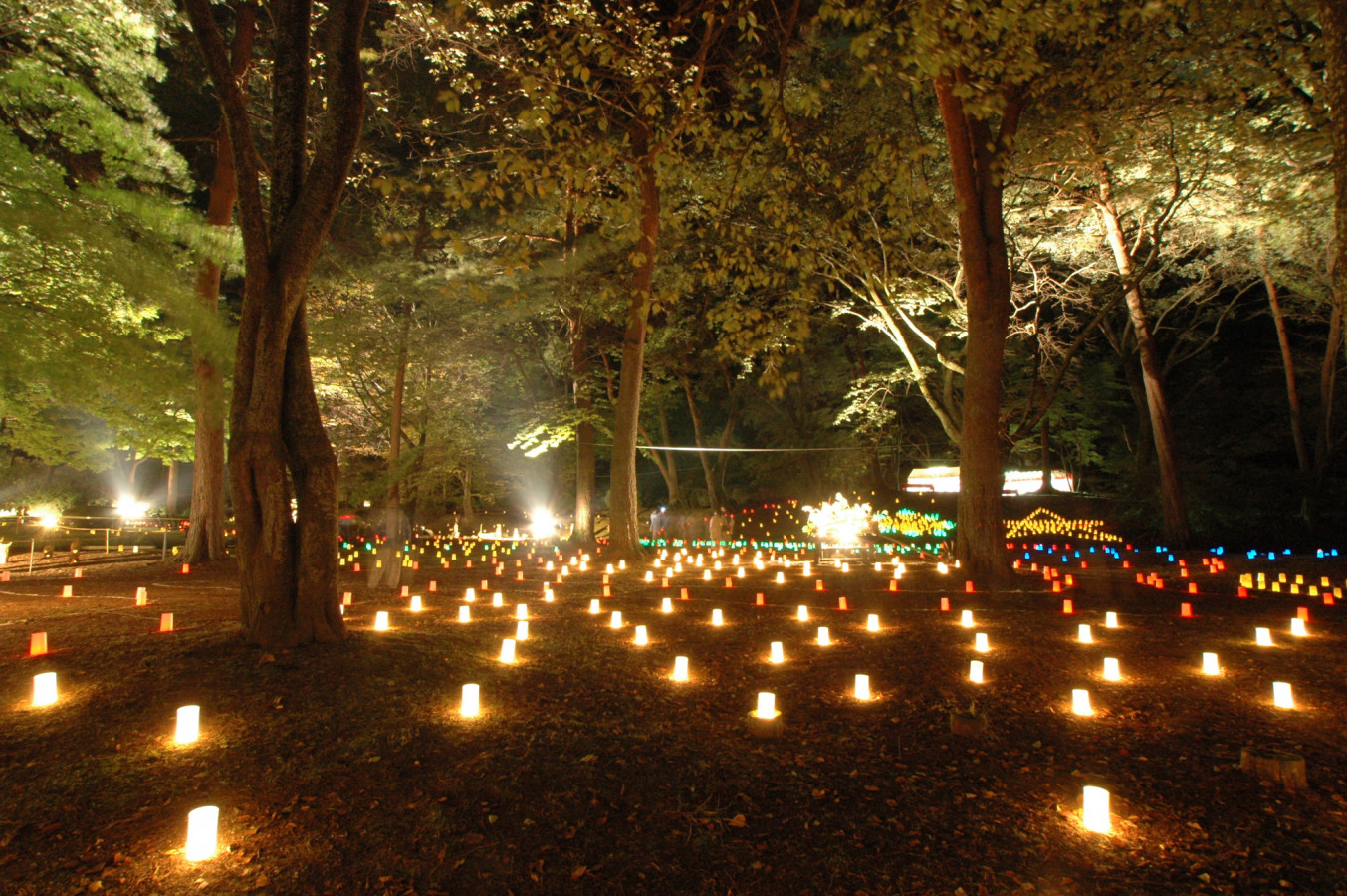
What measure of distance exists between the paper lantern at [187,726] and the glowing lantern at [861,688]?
Answer: 3.98 meters

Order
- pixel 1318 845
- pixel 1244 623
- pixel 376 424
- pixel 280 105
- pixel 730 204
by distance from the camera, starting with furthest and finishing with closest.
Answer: pixel 376 424 → pixel 1244 623 → pixel 730 204 → pixel 280 105 → pixel 1318 845

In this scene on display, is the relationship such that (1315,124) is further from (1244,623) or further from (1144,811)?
(1144,811)

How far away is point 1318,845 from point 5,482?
36.1m

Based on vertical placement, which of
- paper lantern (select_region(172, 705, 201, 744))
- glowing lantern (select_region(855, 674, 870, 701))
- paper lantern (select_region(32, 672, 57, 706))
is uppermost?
paper lantern (select_region(32, 672, 57, 706))

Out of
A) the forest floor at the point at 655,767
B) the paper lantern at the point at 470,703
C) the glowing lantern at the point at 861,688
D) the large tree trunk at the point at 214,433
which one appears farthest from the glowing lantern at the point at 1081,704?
the large tree trunk at the point at 214,433

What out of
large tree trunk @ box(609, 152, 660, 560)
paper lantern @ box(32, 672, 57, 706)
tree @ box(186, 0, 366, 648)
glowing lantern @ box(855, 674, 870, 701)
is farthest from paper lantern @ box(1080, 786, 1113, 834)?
large tree trunk @ box(609, 152, 660, 560)

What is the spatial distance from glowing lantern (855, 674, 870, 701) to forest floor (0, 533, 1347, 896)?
19 centimetres

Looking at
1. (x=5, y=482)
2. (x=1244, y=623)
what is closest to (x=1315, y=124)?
(x=1244, y=623)

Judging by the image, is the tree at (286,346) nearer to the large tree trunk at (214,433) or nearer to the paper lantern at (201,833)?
the paper lantern at (201,833)

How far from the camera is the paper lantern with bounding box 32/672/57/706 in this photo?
13.8 ft

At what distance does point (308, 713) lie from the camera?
13.7 ft

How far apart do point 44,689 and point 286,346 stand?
8.81ft

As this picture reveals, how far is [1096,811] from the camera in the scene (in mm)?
3090

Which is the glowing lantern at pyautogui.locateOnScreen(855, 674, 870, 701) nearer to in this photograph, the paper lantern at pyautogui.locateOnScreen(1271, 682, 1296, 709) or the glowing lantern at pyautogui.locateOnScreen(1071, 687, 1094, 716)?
the glowing lantern at pyautogui.locateOnScreen(1071, 687, 1094, 716)
